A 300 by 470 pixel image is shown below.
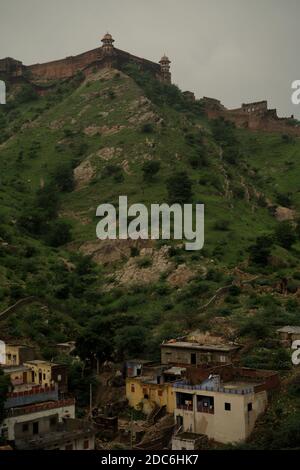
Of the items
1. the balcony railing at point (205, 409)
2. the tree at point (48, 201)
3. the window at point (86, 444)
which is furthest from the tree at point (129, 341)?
the tree at point (48, 201)

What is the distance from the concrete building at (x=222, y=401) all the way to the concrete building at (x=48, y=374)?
5155 mm

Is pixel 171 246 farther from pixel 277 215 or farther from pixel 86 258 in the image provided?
pixel 277 215

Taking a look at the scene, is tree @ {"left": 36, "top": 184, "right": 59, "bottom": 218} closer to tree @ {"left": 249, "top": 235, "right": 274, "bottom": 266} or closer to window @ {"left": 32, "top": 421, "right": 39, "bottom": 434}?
tree @ {"left": 249, "top": 235, "right": 274, "bottom": 266}

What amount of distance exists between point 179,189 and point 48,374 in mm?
28180

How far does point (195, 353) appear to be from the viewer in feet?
111

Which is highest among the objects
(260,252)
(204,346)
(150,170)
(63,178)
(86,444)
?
(150,170)

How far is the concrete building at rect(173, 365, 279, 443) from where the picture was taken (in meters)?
26.3

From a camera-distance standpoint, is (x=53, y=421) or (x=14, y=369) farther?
(x=14, y=369)

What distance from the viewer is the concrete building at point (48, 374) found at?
29859mm

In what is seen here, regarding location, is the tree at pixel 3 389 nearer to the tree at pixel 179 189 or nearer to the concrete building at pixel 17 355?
the concrete building at pixel 17 355

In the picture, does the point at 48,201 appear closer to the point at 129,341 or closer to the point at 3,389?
the point at 129,341

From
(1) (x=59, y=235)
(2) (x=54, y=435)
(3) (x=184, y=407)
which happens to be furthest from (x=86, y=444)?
(1) (x=59, y=235)

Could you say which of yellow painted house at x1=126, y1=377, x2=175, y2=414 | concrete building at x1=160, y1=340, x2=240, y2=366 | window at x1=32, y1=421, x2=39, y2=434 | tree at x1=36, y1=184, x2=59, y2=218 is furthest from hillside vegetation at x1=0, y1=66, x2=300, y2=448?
window at x1=32, y1=421, x2=39, y2=434
